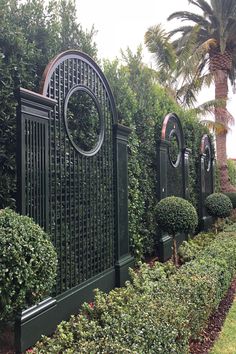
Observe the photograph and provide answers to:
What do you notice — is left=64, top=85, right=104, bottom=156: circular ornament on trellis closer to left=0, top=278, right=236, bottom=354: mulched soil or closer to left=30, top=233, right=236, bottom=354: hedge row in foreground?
left=30, top=233, right=236, bottom=354: hedge row in foreground

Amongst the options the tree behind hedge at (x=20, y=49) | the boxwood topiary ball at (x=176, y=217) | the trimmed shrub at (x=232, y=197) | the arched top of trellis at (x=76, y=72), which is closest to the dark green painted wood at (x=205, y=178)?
the trimmed shrub at (x=232, y=197)

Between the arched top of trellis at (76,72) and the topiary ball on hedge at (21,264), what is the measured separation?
163cm

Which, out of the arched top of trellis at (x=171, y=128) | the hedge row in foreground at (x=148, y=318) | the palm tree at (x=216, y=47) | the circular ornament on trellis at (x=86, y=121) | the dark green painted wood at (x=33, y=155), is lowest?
the hedge row in foreground at (x=148, y=318)

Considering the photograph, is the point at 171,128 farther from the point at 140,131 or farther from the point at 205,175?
the point at 205,175

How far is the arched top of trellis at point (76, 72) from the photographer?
365 cm

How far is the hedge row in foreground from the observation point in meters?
2.36

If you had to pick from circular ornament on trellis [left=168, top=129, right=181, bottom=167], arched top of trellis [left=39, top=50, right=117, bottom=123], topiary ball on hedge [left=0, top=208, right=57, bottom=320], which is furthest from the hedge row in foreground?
circular ornament on trellis [left=168, top=129, right=181, bottom=167]

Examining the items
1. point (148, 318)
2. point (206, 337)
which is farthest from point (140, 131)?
point (148, 318)

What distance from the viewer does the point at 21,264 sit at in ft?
7.56

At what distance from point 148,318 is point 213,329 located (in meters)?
1.55

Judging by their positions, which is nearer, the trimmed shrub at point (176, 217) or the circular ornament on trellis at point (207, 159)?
the trimmed shrub at point (176, 217)

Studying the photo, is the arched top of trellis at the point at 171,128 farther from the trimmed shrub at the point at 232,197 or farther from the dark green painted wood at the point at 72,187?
the trimmed shrub at the point at 232,197

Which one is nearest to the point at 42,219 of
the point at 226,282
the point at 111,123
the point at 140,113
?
the point at 111,123

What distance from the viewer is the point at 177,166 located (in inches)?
328
